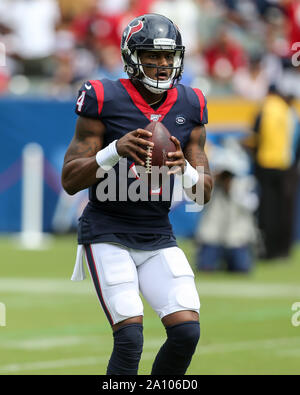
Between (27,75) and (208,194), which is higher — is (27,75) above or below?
above

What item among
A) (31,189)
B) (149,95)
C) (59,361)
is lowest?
(59,361)

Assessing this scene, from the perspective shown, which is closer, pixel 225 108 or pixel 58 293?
pixel 58 293

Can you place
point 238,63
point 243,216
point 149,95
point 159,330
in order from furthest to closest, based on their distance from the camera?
point 238,63 < point 243,216 < point 159,330 < point 149,95

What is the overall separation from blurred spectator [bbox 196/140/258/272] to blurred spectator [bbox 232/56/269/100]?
3.47 meters

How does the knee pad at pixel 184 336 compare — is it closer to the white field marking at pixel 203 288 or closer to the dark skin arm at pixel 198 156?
the dark skin arm at pixel 198 156

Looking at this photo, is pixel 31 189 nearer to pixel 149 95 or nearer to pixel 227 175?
pixel 227 175

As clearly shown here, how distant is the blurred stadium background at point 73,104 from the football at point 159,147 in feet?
11.1

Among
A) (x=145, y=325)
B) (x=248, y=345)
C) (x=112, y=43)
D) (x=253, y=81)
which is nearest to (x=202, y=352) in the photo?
(x=248, y=345)

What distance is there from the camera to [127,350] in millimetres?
4785

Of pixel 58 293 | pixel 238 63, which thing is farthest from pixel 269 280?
pixel 238 63

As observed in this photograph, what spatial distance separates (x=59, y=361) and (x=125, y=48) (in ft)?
8.08

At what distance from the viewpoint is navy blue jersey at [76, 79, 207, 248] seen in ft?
16.6

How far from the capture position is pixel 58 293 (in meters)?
9.74

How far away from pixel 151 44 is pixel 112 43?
35.8 ft
